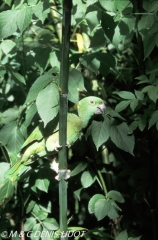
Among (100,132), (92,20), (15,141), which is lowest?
(15,141)

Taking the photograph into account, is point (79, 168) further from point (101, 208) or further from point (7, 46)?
point (7, 46)

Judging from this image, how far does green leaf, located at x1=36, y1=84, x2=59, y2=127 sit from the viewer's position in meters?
1.43

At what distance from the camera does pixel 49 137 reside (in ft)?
6.05

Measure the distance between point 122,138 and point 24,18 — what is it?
0.64 metres

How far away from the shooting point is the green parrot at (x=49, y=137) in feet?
5.92

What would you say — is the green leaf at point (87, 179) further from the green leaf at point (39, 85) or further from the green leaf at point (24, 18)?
the green leaf at point (24, 18)

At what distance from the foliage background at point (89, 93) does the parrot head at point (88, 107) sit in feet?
0.17

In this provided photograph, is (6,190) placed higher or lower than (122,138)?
lower

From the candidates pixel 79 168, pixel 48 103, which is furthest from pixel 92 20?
pixel 79 168

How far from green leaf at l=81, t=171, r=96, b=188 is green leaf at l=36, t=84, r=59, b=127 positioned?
1.71 feet

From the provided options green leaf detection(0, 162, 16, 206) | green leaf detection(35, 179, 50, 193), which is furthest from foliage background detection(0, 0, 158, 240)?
green leaf detection(0, 162, 16, 206)

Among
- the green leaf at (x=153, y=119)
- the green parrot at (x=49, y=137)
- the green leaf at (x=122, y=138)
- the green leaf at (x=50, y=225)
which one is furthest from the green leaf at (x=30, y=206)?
the green leaf at (x=153, y=119)

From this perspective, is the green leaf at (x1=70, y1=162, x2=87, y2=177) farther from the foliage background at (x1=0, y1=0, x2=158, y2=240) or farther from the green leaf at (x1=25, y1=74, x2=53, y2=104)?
the green leaf at (x1=25, y1=74, x2=53, y2=104)

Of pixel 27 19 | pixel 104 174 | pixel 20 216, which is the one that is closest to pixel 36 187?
pixel 20 216
